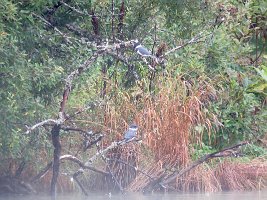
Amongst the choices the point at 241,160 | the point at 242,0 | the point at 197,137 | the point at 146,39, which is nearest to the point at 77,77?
the point at 146,39

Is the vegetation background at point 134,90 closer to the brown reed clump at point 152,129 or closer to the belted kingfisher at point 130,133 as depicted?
the brown reed clump at point 152,129

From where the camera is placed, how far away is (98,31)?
898cm

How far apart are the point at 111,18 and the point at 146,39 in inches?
29.2

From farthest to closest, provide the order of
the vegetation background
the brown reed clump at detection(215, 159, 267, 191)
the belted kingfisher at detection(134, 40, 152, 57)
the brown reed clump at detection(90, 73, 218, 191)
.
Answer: the brown reed clump at detection(215, 159, 267, 191) → the brown reed clump at detection(90, 73, 218, 191) → the belted kingfisher at detection(134, 40, 152, 57) → the vegetation background

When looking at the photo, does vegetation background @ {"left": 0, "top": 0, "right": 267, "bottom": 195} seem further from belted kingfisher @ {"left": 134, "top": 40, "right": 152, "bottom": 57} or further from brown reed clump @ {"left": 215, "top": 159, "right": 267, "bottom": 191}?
belted kingfisher @ {"left": 134, "top": 40, "right": 152, "bottom": 57}

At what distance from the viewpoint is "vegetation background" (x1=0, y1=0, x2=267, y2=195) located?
7.88m

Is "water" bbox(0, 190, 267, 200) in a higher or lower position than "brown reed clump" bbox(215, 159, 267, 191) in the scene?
lower

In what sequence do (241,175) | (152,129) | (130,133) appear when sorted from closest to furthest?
(130,133) → (152,129) → (241,175)

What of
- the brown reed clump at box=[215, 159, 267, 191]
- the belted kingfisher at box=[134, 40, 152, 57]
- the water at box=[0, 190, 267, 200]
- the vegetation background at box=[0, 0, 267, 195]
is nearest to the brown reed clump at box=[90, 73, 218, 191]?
the vegetation background at box=[0, 0, 267, 195]

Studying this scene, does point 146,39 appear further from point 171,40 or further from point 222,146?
point 222,146

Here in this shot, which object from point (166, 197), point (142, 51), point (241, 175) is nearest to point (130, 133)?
point (166, 197)

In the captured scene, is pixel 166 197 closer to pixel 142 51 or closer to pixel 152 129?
pixel 152 129

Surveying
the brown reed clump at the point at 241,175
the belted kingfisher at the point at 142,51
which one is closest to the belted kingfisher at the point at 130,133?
the belted kingfisher at the point at 142,51

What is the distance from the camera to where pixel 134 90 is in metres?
10.1
